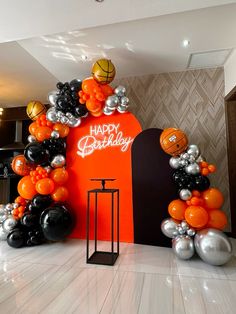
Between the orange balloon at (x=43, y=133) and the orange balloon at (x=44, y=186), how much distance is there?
69cm

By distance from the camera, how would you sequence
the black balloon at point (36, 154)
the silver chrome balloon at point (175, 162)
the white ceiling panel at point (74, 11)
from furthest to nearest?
the black balloon at point (36, 154) → the silver chrome balloon at point (175, 162) → the white ceiling panel at point (74, 11)

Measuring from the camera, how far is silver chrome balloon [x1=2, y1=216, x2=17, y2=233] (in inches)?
127

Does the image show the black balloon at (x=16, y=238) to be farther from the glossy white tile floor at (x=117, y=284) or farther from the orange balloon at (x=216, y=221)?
the orange balloon at (x=216, y=221)

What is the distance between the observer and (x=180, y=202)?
111 inches

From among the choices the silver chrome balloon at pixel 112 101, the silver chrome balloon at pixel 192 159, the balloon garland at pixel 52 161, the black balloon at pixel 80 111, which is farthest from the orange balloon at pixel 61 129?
the silver chrome balloon at pixel 192 159

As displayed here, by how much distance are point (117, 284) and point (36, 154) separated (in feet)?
6.83

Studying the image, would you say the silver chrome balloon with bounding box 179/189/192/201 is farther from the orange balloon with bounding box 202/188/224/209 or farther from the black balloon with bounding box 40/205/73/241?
the black balloon with bounding box 40/205/73/241

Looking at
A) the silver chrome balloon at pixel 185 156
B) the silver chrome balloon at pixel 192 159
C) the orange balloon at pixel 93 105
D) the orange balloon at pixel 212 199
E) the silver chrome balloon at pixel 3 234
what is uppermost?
the orange balloon at pixel 93 105

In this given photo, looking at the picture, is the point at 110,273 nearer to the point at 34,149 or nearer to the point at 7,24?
the point at 34,149

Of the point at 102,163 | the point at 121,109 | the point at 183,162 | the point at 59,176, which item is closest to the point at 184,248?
the point at 183,162

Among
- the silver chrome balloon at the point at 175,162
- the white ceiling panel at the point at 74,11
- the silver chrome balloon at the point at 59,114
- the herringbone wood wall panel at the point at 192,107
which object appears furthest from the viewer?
the herringbone wood wall panel at the point at 192,107

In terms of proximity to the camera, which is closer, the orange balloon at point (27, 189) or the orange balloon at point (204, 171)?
the orange balloon at point (204, 171)

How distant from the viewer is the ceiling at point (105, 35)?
6.80 feet

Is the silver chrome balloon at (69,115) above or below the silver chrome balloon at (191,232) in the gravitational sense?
above
